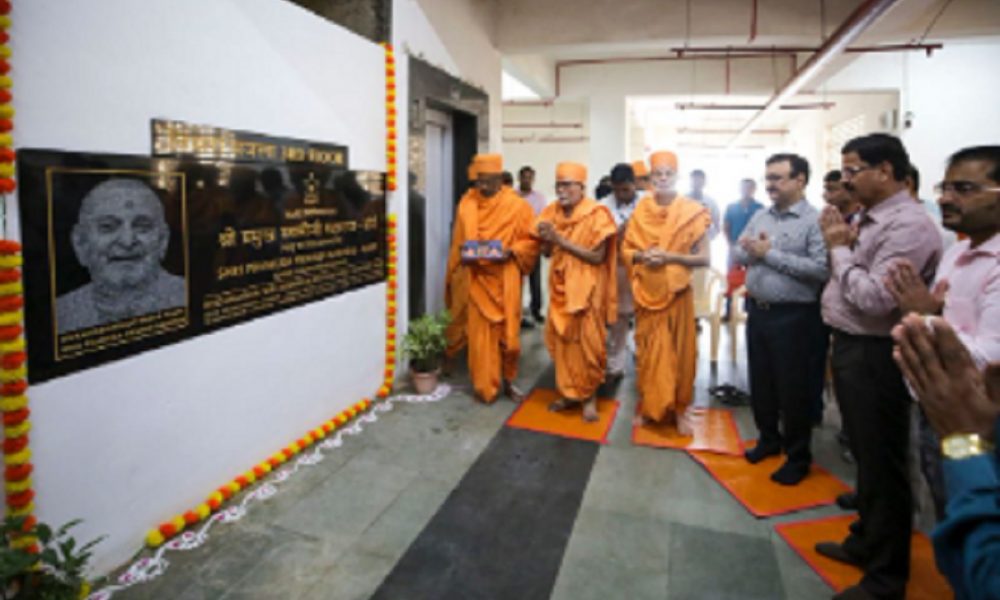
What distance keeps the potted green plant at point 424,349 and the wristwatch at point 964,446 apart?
3.68 meters

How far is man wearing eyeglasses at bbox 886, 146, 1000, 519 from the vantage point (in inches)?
63.1

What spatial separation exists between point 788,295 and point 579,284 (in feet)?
4.22

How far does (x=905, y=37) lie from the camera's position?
6.27 meters

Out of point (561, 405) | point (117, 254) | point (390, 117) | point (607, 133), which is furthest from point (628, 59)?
point (117, 254)

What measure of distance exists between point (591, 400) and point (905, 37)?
5.27 meters

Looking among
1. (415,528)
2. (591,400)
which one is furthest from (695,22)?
(415,528)

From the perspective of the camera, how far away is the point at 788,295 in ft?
9.95

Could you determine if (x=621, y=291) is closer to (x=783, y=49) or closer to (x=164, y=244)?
(x=164, y=244)

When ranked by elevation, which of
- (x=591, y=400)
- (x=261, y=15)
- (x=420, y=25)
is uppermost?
(x=420, y=25)

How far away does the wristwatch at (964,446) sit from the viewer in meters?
0.96

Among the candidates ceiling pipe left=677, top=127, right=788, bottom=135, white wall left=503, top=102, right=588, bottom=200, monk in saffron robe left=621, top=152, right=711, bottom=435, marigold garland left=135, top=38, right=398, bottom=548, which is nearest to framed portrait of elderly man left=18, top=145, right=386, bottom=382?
marigold garland left=135, top=38, right=398, bottom=548

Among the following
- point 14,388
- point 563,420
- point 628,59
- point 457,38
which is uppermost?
point 628,59

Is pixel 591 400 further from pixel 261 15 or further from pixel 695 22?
pixel 695 22

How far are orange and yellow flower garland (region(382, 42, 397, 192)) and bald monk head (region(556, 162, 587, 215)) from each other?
1.17 meters
